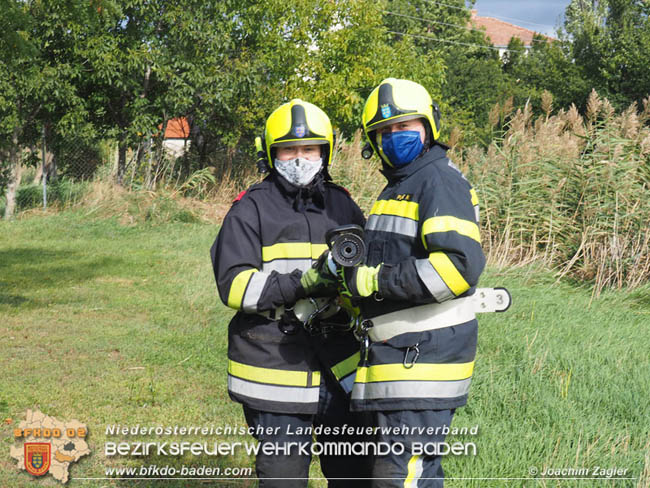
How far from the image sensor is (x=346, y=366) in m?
2.99

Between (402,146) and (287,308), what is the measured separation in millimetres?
834

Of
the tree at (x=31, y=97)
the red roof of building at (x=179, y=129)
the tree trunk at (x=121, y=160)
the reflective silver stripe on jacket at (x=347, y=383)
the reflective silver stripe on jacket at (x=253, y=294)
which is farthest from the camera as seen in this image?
the red roof of building at (x=179, y=129)

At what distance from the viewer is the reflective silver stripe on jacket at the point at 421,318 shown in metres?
2.66

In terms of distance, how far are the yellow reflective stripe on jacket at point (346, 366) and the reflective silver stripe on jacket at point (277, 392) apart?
5.0 inches

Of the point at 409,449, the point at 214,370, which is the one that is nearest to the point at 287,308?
the point at 409,449

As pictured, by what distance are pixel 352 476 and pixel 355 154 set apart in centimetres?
822

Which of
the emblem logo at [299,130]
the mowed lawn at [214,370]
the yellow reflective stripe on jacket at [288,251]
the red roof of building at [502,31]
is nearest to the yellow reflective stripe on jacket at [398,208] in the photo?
the yellow reflective stripe on jacket at [288,251]

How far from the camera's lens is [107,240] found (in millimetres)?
12781

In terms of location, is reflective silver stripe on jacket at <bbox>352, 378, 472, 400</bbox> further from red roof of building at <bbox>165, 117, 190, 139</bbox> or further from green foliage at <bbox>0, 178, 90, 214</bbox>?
red roof of building at <bbox>165, 117, 190, 139</bbox>

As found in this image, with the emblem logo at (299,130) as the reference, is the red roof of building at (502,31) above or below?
above

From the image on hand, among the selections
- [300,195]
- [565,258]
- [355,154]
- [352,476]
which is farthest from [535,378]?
[355,154]

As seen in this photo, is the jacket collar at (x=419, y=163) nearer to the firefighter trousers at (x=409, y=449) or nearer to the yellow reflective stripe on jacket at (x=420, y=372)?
the yellow reflective stripe on jacket at (x=420, y=372)

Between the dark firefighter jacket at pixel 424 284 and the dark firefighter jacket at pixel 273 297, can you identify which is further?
the dark firefighter jacket at pixel 273 297

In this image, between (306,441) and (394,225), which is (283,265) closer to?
(394,225)
